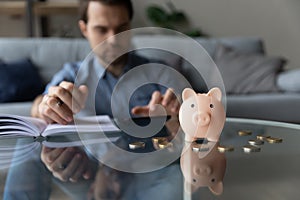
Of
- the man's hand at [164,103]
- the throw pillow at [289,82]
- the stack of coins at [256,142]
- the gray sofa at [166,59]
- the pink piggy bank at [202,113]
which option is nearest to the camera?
the pink piggy bank at [202,113]

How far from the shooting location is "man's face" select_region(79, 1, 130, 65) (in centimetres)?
145

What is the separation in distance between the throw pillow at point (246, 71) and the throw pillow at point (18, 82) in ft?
3.08

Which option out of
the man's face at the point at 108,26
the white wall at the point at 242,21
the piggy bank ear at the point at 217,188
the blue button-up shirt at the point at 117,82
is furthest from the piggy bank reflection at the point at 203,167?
the white wall at the point at 242,21

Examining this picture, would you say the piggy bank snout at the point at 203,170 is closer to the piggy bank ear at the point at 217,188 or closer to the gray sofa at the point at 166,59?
the piggy bank ear at the point at 217,188

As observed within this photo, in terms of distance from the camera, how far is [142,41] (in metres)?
2.33

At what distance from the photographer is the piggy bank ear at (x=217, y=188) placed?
610 mm

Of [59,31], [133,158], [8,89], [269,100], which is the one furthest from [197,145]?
[59,31]

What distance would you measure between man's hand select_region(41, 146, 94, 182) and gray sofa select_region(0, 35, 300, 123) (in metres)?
0.96

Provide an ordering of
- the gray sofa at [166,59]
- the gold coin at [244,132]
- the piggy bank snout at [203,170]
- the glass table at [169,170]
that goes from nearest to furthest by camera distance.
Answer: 1. the glass table at [169,170]
2. the piggy bank snout at [203,170]
3. the gold coin at [244,132]
4. the gray sofa at [166,59]

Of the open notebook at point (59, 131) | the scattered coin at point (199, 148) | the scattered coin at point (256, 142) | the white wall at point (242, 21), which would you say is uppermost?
the scattered coin at point (199, 148)

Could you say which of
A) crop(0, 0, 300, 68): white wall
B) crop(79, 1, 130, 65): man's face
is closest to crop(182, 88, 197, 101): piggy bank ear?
crop(79, 1, 130, 65): man's face

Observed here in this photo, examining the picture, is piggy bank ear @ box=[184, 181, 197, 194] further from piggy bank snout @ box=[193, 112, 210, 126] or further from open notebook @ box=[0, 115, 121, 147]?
open notebook @ box=[0, 115, 121, 147]

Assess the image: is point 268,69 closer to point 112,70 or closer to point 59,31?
point 112,70

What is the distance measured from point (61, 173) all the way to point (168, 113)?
51 cm
